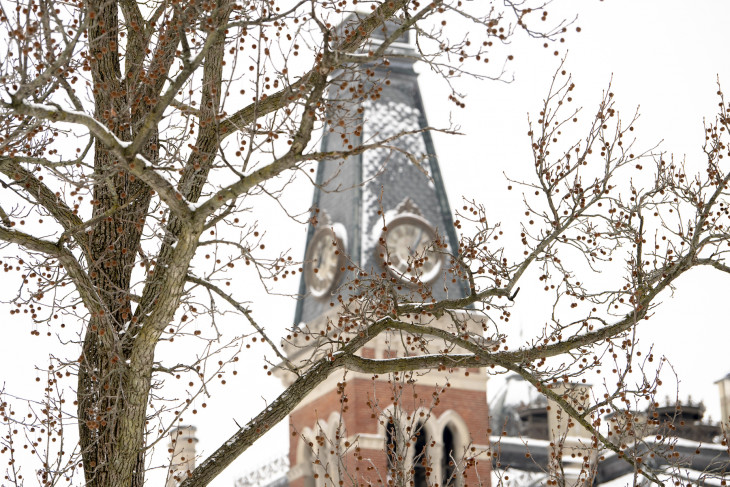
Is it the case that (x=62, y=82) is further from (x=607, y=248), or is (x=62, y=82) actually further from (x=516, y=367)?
(x=607, y=248)

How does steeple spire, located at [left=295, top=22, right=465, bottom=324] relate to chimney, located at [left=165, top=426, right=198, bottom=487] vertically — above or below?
above

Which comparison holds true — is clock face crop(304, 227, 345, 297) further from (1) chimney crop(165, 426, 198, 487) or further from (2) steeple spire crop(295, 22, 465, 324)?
(1) chimney crop(165, 426, 198, 487)

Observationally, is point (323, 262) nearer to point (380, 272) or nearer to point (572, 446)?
point (380, 272)

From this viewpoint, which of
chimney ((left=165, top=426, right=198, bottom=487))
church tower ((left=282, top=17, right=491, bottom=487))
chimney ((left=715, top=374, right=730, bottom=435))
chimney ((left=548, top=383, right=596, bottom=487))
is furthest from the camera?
chimney ((left=715, top=374, right=730, bottom=435))

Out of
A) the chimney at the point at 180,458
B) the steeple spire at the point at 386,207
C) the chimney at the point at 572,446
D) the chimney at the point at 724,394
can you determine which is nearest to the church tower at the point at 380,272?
the steeple spire at the point at 386,207

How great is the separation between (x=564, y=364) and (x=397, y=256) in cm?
2129

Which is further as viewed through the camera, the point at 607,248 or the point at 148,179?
the point at 607,248

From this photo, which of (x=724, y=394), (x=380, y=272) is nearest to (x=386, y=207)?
(x=380, y=272)

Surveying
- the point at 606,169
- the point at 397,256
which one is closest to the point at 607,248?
the point at 606,169

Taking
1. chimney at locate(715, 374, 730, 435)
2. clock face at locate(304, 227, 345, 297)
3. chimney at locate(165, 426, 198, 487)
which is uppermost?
clock face at locate(304, 227, 345, 297)

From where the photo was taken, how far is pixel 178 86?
5.85 metres

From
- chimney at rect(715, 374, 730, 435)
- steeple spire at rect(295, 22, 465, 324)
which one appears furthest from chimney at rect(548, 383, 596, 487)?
steeple spire at rect(295, 22, 465, 324)

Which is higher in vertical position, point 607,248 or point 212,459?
point 607,248

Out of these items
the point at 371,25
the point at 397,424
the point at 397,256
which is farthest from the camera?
the point at 397,256
